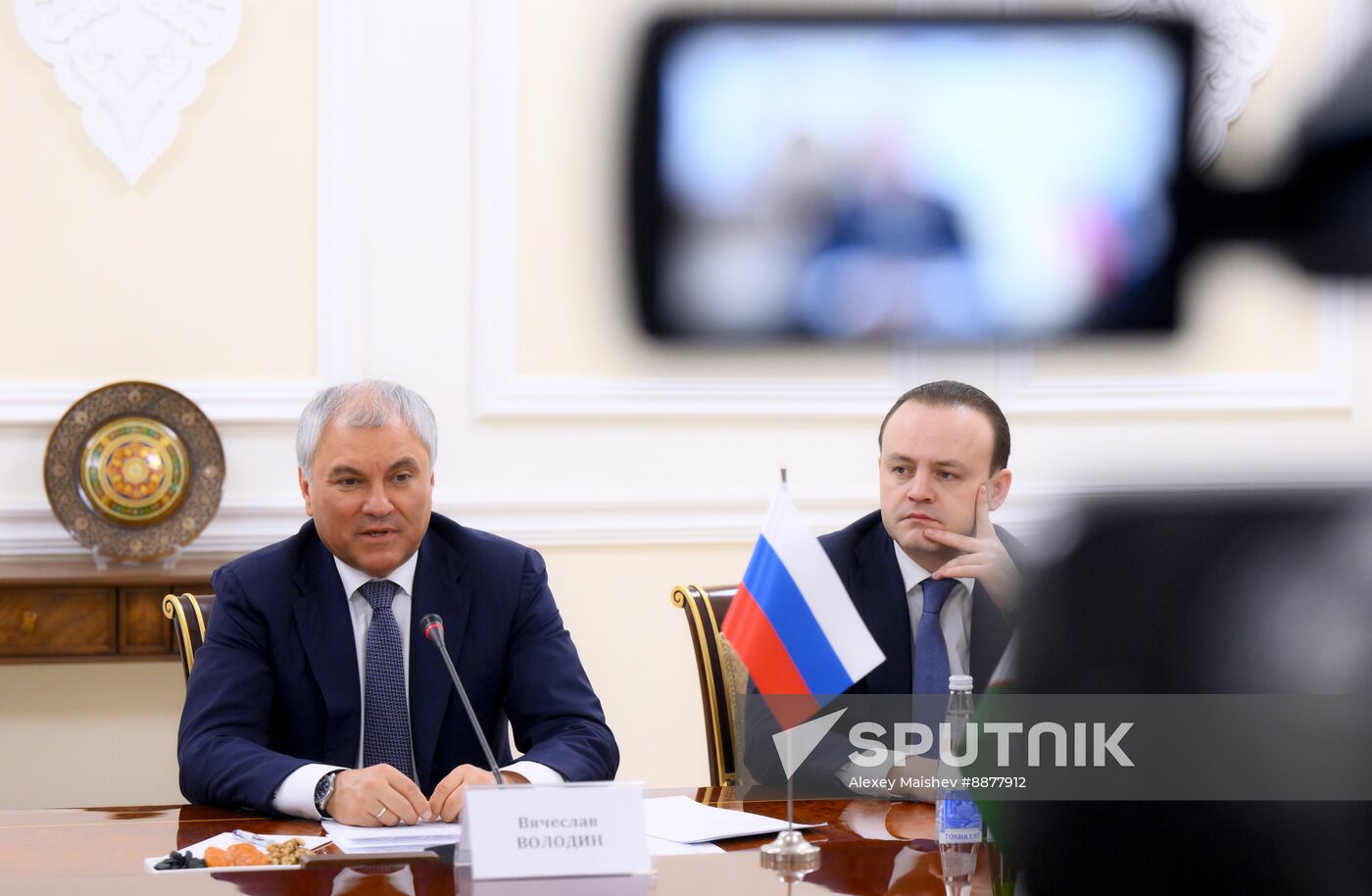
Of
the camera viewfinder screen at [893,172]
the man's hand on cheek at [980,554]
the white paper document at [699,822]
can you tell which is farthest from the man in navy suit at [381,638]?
the camera viewfinder screen at [893,172]

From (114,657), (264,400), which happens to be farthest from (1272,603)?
(264,400)

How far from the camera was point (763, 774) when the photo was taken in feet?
8.20

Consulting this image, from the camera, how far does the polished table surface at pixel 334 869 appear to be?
169 cm

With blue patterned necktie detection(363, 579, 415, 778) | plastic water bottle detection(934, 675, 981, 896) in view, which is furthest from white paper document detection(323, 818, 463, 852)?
plastic water bottle detection(934, 675, 981, 896)

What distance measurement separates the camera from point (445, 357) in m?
3.88

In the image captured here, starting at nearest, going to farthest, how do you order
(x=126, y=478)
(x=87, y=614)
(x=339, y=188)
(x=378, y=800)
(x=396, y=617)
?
(x=378, y=800) → (x=396, y=617) → (x=87, y=614) → (x=126, y=478) → (x=339, y=188)

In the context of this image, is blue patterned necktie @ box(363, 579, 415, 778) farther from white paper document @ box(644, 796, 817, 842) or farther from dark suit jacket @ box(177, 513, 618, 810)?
white paper document @ box(644, 796, 817, 842)

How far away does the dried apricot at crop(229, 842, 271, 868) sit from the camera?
180 centimetres

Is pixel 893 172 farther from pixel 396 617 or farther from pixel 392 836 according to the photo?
pixel 396 617

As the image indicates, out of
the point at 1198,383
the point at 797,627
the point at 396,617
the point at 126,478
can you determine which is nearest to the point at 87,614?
the point at 126,478

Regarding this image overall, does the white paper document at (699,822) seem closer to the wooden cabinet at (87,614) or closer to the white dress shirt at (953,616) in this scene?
the white dress shirt at (953,616)

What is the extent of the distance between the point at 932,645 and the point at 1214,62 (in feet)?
7.38

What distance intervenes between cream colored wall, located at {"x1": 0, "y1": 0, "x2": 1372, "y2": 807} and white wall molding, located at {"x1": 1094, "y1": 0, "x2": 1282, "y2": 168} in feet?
10.6

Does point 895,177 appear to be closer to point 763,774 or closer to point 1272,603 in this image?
point 1272,603
